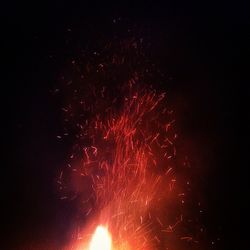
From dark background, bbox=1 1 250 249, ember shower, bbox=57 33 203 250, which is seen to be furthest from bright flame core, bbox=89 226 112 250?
dark background, bbox=1 1 250 249

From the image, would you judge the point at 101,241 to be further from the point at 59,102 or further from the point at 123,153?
the point at 59,102

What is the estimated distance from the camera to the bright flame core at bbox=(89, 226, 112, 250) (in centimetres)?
396

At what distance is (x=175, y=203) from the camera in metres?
5.98

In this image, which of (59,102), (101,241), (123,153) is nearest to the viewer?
(101,241)

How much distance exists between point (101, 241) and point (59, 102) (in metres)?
2.37

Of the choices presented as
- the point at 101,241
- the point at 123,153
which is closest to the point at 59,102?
the point at 123,153

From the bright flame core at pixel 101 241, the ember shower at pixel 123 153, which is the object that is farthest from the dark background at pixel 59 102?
the bright flame core at pixel 101 241

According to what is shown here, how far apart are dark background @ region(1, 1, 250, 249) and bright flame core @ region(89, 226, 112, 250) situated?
4.35 ft

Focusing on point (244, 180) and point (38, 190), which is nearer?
point (38, 190)

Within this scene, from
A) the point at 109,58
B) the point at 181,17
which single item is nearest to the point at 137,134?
the point at 109,58

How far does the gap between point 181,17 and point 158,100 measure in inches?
79.6

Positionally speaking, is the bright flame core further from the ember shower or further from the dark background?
the dark background

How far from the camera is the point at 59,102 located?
5.82 meters

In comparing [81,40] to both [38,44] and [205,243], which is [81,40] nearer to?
[38,44]
